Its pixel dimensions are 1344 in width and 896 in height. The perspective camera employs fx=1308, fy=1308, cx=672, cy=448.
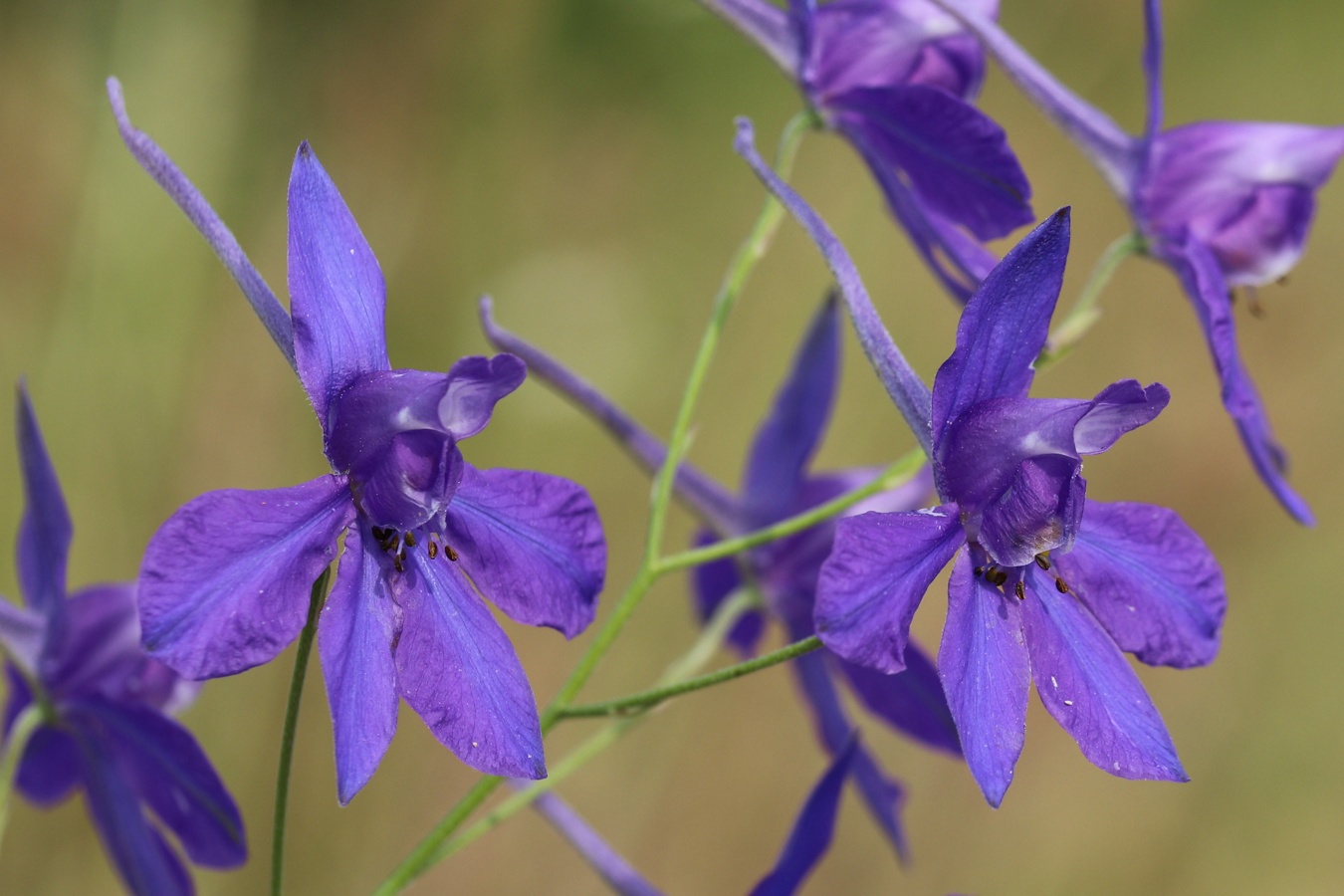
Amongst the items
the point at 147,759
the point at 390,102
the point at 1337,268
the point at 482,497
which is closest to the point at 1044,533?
the point at 482,497

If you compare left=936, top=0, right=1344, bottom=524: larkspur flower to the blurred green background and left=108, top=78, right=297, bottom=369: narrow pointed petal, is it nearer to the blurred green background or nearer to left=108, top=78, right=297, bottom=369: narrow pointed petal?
left=108, top=78, right=297, bottom=369: narrow pointed petal

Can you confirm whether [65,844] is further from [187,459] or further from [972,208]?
[972,208]

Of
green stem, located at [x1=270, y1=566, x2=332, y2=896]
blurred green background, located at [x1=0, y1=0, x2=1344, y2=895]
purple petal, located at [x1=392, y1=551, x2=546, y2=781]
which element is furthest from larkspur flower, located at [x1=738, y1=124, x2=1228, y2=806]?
blurred green background, located at [x1=0, y1=0, x2=1344, y2=895]

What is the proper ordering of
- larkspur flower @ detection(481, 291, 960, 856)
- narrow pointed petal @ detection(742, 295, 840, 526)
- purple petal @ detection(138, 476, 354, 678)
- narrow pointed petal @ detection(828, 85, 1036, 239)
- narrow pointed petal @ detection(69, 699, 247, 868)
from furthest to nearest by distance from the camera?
1. narrow pointed petal @ detection(742, 295, 840, 526)
2. larkspur flower @ detection(481, 291, 960, 856)
3. narrow pointed petal @ detection(828, 85, 1036, 239)
4. narrow pointed petal @ detection(69, 699, 247, 868)
5. purple petal @ detection(138, 476, 354, 678)

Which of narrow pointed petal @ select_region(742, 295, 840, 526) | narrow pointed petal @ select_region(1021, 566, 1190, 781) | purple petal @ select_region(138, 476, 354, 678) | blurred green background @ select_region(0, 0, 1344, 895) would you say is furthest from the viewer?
blurred green background @ select_region(0, 0, 1344, 895)

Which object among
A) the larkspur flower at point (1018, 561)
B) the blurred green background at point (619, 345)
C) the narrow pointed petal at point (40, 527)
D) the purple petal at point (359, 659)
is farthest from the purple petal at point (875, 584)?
the blurred green background at point (619, 345)

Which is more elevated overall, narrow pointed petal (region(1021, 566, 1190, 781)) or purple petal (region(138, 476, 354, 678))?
purple petal (region(138, 476, 354, 678))
